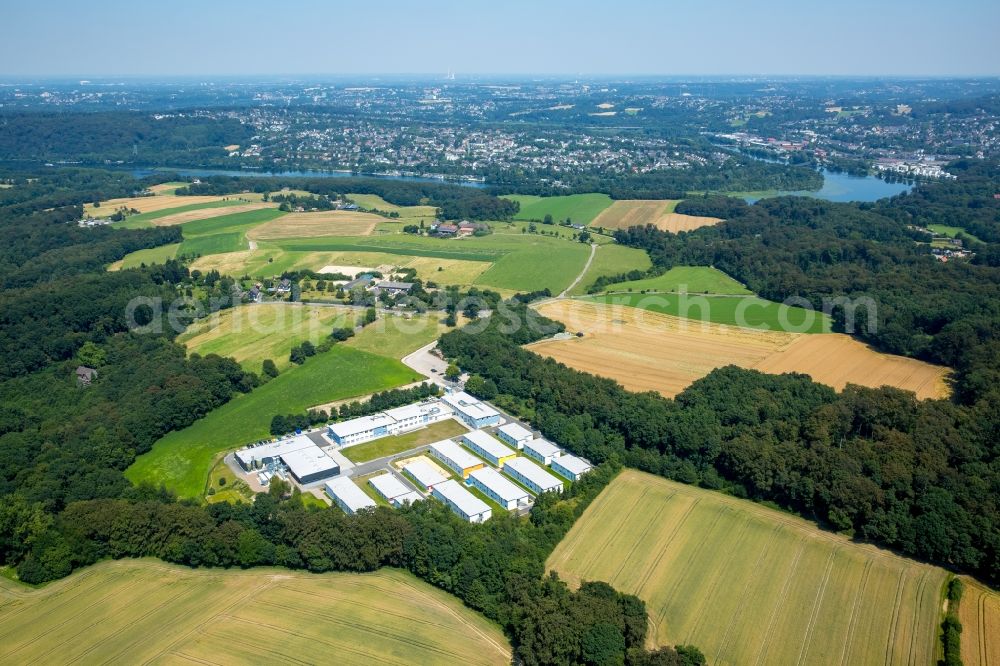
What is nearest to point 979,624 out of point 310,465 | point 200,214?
point 310,465

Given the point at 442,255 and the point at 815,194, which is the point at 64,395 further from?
the point at 815,194

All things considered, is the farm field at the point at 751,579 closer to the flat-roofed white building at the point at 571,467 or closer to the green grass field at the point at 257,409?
the flat-roofed white building at the point at 571,467

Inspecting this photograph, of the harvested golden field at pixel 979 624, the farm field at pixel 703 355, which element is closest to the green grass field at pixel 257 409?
the farm field at pixel 703 355

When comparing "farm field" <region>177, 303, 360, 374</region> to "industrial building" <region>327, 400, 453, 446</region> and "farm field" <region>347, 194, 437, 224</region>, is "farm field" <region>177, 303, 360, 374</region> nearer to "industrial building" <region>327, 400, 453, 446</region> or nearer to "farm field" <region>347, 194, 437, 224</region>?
"industrial building" <region>327, 400, 453, 446</region>

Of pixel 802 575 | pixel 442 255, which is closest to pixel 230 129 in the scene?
pixel 442 255

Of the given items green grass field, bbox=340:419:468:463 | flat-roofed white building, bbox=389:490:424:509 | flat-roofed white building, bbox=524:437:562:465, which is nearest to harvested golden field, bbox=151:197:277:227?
green grass field, bbox=340:419:468:463

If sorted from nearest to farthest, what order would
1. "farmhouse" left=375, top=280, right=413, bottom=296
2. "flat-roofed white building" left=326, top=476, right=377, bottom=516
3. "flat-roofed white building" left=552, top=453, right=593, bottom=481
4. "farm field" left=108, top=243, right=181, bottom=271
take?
→ "flat-roofed white building" left=326, top=476, right=377, bottom=516 < "flat-roofed white building" left=552, top=453, right=593, bottom=481 < "farmhouse" left=375, top=280, right=413, bottom=296 < "farm field" left=108, top=243, right=181, bottom=271
